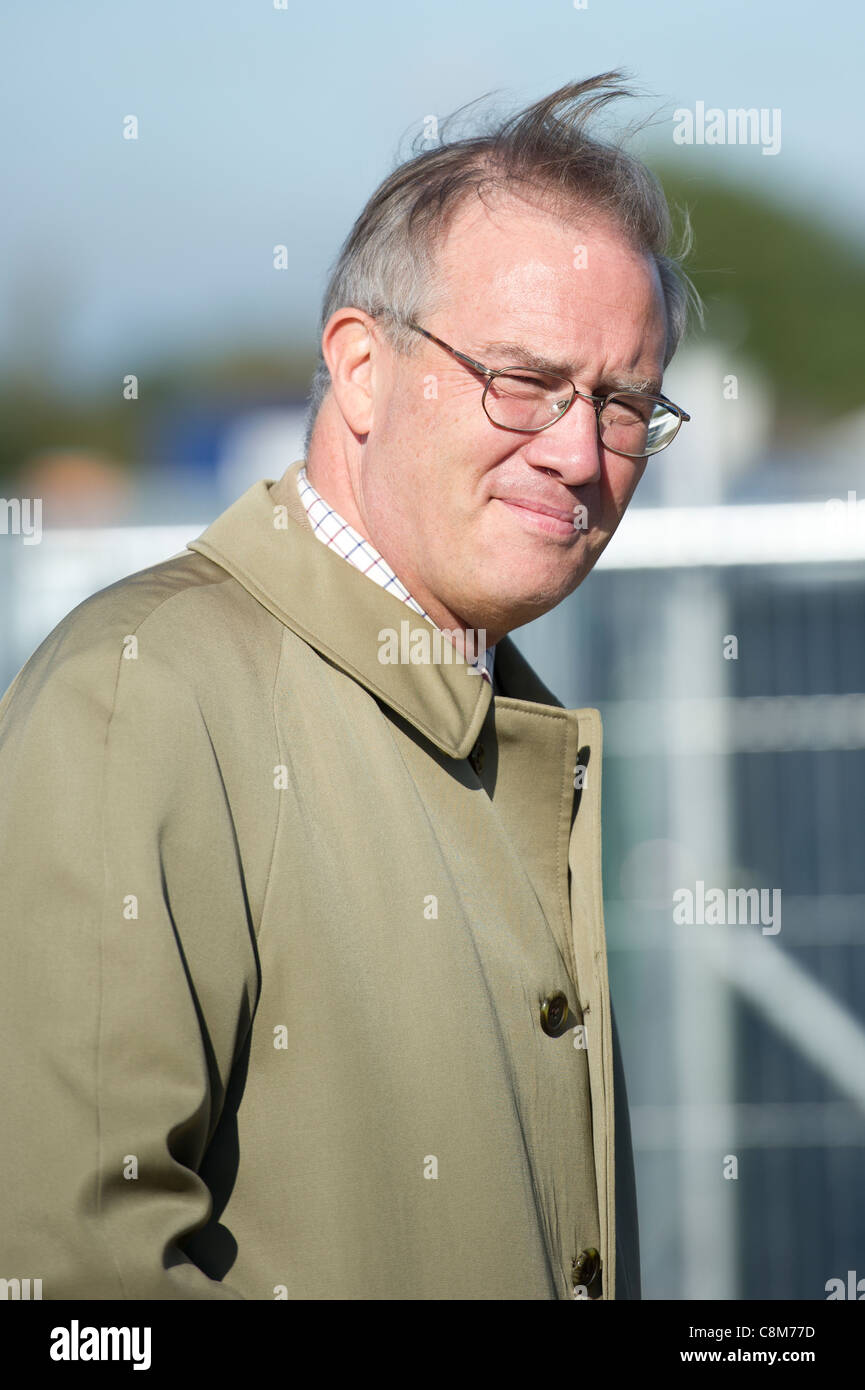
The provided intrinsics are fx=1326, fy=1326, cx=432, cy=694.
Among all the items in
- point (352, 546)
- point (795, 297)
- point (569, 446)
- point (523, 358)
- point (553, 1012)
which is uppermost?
point (795, 297)

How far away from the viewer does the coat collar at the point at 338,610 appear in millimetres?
1707

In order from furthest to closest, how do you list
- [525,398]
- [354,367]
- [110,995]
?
[354,367] → [525,398] → [110,995]

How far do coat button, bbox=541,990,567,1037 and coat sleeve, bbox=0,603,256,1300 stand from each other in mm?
457

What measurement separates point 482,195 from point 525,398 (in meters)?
0.30

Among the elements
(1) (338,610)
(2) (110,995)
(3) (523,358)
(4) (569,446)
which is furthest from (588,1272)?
(3) (523,358)

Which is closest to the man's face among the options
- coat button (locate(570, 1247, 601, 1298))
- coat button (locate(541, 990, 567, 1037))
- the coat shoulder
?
the coat shoulder

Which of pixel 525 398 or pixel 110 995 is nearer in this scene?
pixel 110 995

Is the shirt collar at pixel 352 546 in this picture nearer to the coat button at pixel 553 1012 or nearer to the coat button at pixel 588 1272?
the coat button at pixel 553 1012

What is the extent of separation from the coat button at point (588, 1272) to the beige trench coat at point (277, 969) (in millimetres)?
15

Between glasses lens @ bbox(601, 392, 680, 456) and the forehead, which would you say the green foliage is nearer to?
glasses lens @ bbox(601, 392, 680, 456)

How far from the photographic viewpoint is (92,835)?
4.49 feet

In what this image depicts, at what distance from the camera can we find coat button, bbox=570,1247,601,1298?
1718mm

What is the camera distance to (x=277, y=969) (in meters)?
1.48

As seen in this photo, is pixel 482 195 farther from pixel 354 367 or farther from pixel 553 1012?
pixel 553 1012
